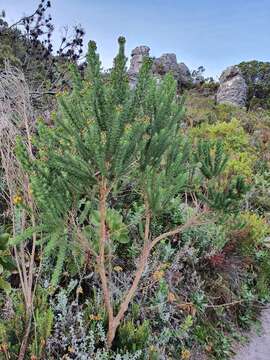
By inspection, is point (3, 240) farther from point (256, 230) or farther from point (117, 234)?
point (256, 230)

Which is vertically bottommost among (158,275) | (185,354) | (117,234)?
(185,354)

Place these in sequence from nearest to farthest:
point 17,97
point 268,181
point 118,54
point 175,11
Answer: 1. point 118,54
2. point 17,97
3. point 175,11
4. point 268,181

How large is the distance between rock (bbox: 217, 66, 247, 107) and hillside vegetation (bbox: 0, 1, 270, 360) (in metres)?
15.5

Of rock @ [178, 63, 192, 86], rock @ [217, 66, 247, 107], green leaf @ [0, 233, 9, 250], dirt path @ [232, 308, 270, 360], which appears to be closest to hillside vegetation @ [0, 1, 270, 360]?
green leaf @ [0, 233, 9, 250]

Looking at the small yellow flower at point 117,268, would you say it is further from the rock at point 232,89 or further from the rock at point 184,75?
the rock at point 184,75

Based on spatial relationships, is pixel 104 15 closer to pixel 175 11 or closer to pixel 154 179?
pixel 175 11

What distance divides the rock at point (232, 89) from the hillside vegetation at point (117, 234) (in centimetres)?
1546

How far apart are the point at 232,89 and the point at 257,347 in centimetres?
1797

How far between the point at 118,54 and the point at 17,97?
231 cm

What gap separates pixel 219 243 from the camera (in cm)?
463

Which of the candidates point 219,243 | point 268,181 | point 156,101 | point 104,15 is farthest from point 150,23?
point 268,181

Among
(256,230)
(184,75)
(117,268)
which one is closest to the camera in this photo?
(117,268)

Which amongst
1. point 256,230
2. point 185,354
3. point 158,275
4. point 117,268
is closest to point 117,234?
point 117,268

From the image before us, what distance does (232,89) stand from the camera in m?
20.3
